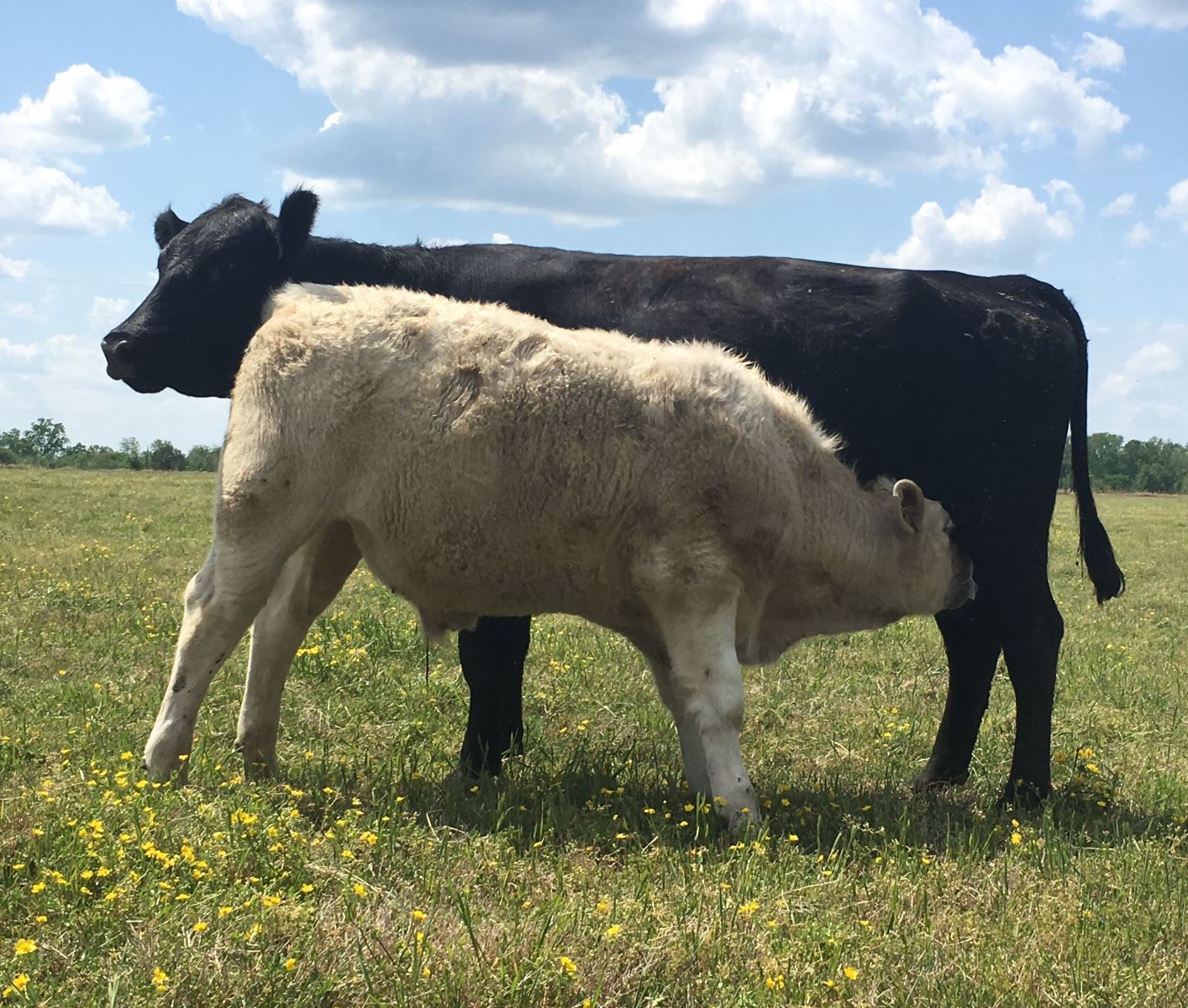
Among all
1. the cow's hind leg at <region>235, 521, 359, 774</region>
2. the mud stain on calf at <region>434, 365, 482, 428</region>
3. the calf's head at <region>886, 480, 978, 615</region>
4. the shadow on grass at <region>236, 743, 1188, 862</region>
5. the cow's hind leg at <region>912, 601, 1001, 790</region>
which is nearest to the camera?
the shadow on grass at <region>236, 743, 1188, 862</region>

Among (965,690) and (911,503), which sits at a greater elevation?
(911,503)

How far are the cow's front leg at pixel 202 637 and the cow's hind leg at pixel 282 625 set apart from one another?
452 mm

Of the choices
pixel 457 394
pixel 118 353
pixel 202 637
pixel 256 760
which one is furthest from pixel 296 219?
pixel 256 760

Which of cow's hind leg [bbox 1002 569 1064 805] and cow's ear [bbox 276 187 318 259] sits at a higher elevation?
cow's ear [bbox 276 187 318 259]

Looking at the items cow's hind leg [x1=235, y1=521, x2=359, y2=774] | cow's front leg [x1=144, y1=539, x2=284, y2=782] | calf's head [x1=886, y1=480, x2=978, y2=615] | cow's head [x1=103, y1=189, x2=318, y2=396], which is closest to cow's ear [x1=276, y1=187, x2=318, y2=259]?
cow's head [x1=103, y1=189, x2=318, y2=396]

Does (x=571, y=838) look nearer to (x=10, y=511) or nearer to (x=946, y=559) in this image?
(x=946, y=559)

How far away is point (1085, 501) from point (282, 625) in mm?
5171

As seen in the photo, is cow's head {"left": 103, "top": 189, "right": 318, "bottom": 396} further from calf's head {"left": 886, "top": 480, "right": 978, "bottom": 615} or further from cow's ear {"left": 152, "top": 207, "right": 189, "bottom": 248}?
calf's head {"left": 886, "top": 480, "right": 978, "bottom": 615}

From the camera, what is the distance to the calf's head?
7.05m

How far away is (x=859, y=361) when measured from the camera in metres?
7.45

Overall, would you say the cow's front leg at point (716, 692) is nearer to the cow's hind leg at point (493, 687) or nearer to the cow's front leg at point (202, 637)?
the cow's hind leg at point (493, 687)

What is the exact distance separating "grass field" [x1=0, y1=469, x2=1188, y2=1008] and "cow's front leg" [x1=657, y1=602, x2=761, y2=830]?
0.21 metres

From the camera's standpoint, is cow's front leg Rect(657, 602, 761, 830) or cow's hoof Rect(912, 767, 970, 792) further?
cow's hoof Rect(912, 767, 970, 792)

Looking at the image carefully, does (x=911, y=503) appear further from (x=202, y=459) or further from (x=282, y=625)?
(x=202, y=459)
